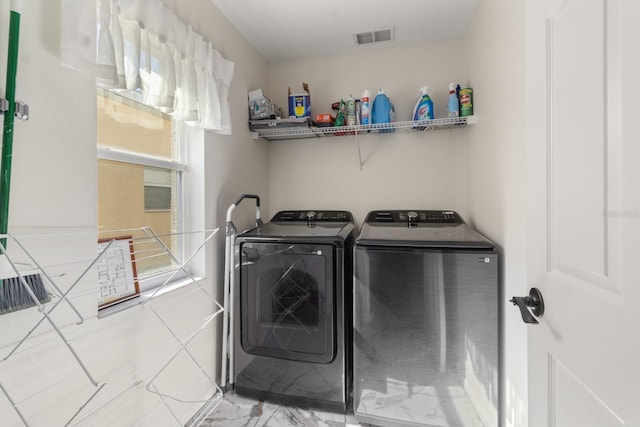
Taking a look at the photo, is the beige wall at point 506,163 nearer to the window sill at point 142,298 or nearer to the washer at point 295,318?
the washer at point 295,318

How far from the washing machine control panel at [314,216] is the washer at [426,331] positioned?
2.39ft

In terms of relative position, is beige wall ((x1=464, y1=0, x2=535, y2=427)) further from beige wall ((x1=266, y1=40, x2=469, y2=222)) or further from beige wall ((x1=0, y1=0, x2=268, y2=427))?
beige wall ((x1=0, y1=0, x2=268, y2=427))

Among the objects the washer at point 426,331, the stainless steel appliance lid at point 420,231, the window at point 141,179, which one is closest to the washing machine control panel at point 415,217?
the stainless steel appliance lid at point 420,231

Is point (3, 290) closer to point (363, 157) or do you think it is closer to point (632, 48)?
point (632, 48)

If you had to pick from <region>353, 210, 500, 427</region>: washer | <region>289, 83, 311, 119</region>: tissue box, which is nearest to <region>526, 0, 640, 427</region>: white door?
<region>353, 210, 500, 427</region>: washer

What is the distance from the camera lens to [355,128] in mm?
2188

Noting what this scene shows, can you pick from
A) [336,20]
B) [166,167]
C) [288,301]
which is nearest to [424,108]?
[336,20]

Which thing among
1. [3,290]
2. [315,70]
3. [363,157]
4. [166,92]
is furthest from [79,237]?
[315,70]

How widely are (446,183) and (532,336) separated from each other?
162 cm

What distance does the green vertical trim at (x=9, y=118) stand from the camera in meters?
Answer: 0.80

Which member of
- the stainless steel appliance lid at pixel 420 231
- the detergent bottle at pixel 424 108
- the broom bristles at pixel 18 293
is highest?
the detergent bottle at pixel 424 108

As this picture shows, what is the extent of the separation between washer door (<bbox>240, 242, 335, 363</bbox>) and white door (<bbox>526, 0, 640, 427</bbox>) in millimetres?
993

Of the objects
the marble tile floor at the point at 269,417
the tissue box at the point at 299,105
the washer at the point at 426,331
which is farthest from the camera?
the tissue box at the point at 299,105

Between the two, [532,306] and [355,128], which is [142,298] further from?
[355,128]
